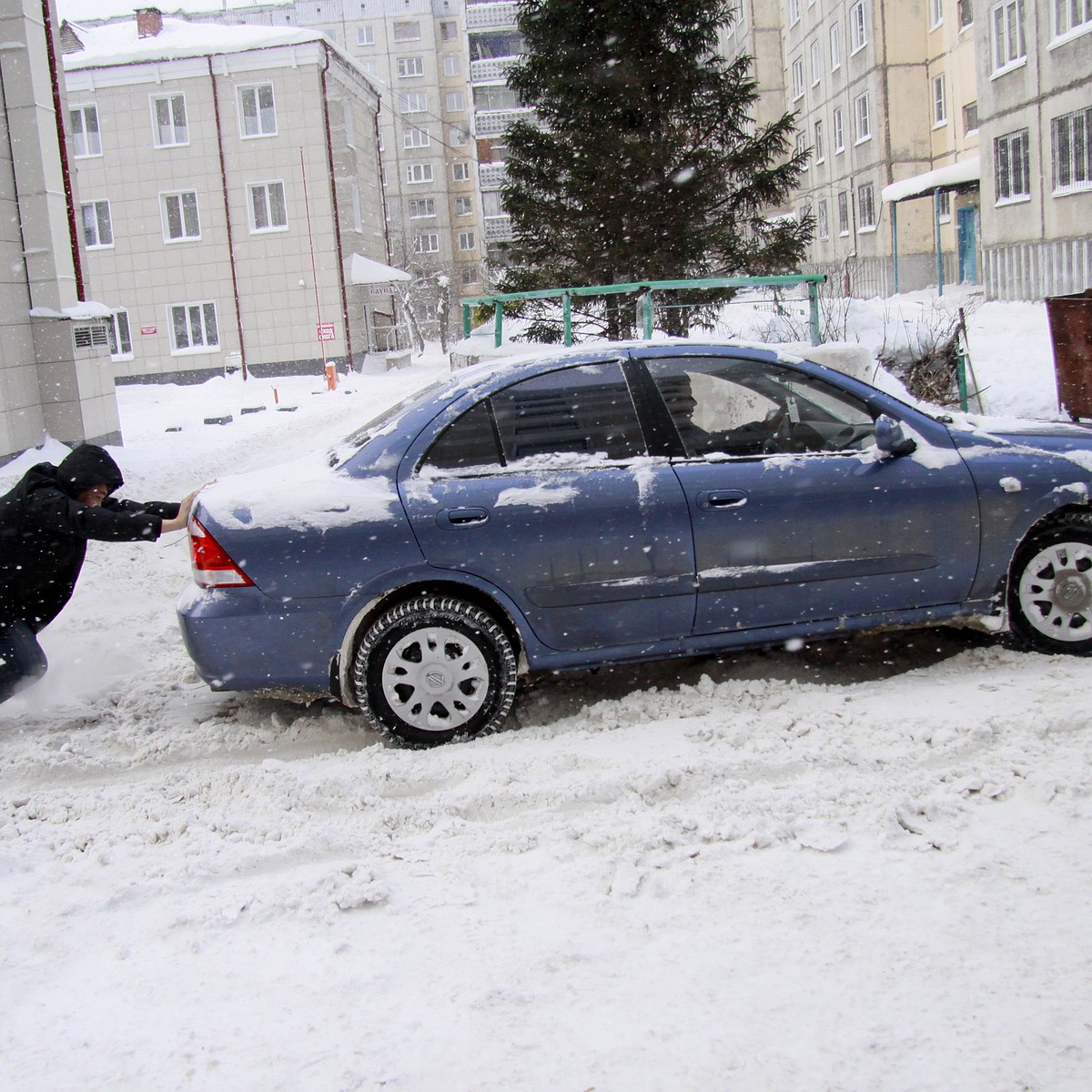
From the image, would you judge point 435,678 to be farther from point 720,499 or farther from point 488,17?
point 488,17

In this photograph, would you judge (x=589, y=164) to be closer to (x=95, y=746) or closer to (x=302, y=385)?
(x=95, y=746)

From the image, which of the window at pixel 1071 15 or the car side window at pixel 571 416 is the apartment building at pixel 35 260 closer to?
the car side window at pixel 571 416

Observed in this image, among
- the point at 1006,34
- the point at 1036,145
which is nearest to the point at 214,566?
the point at 1036,145

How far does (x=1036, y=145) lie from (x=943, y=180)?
5.53 metres

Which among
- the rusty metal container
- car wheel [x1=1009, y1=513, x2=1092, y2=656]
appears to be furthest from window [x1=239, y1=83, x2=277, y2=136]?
car wheel [x1=1009, y1=513, x2=1092, y2=656]

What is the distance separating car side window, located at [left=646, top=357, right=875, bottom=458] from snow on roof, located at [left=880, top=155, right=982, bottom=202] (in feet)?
86.2

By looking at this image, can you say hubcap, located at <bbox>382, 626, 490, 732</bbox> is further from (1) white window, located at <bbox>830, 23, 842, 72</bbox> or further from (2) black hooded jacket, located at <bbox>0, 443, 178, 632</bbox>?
(1) white window, located at <bbox>830, 23, 842, 72</bbox>

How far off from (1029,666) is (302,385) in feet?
96.4

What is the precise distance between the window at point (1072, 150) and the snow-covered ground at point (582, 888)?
20857 millimetres

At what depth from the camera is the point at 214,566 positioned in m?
4.55

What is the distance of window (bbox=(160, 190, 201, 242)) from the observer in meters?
35.8

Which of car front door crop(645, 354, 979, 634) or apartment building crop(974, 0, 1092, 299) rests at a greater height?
apartment building crop(974, 0, 1092, 299)

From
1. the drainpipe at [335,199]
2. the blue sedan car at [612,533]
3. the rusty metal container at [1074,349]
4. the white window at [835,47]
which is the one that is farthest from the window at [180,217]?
the blue sedan car at [612,533]

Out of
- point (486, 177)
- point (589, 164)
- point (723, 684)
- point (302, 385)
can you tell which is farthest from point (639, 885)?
point (486, 177)
